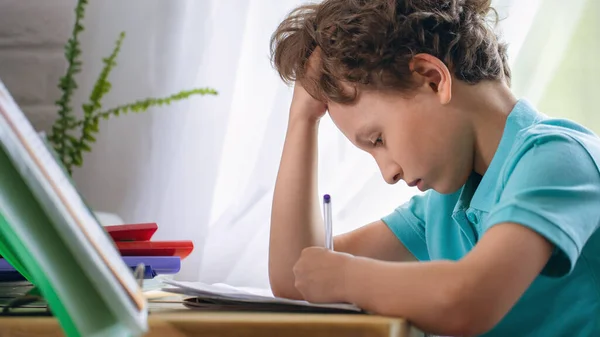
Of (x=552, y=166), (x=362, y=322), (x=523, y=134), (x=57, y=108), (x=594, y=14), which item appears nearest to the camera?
(x=362, y=322)

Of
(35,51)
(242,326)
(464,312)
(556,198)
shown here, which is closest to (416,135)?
(556,198)

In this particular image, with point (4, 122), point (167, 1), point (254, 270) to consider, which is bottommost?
point (254, 270)

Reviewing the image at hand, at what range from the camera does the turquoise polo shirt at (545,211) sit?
677mm

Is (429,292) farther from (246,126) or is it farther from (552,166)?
(246,126)

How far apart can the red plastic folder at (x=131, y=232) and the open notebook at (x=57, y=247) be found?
0.59 m

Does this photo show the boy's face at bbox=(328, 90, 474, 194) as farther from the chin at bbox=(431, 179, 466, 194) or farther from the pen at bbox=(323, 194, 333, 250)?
the pen at bbox=(323, 194, 333, 250)

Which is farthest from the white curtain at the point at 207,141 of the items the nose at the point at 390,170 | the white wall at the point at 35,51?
the nose at the point at 390,170

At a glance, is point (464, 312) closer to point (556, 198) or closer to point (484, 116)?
point (556, 198)

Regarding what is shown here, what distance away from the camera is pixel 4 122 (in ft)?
1.03

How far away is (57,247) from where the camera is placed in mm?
319

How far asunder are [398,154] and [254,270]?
623 millimetres

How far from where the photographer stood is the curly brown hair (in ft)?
3.04

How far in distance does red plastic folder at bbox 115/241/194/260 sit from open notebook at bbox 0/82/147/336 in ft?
1.79

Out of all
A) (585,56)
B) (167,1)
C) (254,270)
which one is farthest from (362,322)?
(167,1)
